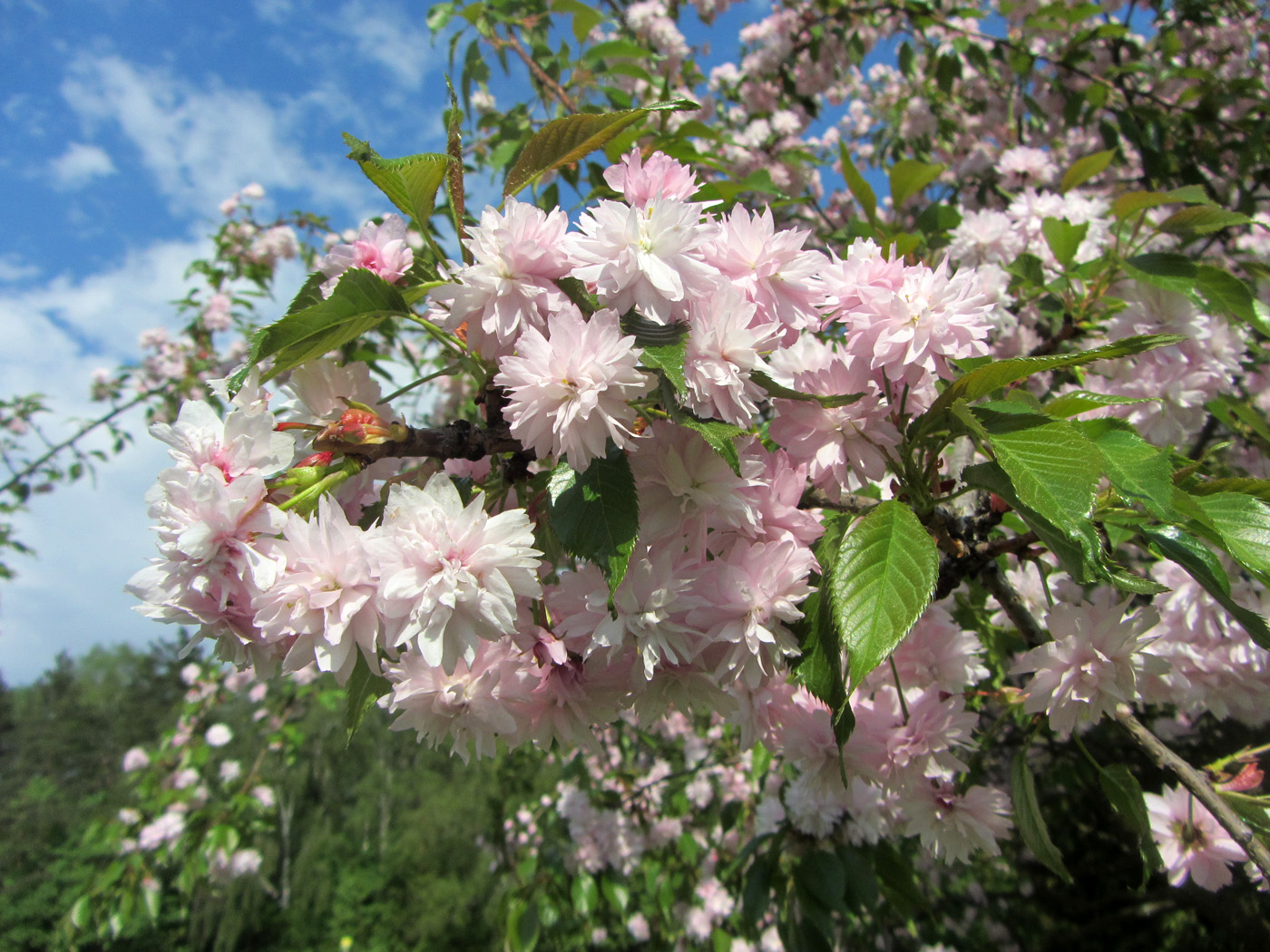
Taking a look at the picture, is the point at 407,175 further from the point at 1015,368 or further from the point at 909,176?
the point at 909,176

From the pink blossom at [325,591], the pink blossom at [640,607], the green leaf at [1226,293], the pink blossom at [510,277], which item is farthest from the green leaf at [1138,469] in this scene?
the green leaf at [1226,293]

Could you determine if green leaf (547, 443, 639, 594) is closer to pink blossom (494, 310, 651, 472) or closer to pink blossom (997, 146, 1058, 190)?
pink blossom (494, 310, 651, 472)

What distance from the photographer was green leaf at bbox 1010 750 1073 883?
33.8 inches

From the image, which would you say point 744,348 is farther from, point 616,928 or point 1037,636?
point 616,928

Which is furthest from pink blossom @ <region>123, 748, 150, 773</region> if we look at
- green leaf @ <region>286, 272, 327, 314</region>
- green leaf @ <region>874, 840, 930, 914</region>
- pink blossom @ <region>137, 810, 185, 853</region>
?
green leaf @ <region>286, 272, 327, 314</region>

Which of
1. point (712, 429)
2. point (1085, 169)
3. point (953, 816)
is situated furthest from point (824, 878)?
point (1085, 169)

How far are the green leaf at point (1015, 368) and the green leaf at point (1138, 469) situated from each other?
0.08 meters

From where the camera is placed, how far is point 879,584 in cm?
Result: 60

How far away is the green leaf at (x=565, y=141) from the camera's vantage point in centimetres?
75

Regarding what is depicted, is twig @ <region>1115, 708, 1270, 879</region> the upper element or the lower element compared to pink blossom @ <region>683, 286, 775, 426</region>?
lower

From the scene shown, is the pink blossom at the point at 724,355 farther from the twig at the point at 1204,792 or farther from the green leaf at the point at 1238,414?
the green leaf at the point at 1238,414

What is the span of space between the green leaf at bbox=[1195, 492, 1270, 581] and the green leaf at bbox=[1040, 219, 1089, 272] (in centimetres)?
87

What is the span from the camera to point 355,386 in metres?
0.79

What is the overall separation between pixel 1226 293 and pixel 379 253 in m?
1.46
